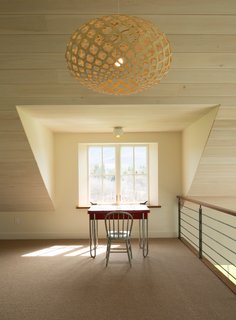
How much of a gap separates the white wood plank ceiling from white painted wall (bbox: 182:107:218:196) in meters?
0.12

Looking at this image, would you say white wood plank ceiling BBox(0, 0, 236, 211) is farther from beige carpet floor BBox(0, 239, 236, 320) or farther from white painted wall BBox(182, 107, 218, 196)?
beige carpet floor BBox(0, 239, 236, 320)

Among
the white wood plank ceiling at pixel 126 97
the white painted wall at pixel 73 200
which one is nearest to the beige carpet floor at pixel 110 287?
the white painted wall at pixel 73 200

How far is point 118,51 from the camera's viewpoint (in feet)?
3.80

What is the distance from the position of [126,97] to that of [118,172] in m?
2.51

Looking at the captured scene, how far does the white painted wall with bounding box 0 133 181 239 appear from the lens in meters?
5.25

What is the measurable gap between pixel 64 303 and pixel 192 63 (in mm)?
2615

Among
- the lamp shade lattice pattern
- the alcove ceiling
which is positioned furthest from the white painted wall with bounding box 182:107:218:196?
the lamp shade lattice pattern

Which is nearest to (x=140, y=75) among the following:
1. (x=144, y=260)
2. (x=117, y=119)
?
(x=117, y=119)

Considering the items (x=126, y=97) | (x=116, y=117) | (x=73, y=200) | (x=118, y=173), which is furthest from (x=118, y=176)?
(x=126, y=97)

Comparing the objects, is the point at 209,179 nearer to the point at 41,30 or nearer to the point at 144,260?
the point at 144,260

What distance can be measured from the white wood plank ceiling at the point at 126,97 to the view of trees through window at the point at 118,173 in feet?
5.39

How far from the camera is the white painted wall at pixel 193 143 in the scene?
3.71 metres

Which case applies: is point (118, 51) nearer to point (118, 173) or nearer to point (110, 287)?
point (110, 287)

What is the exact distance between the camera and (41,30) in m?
2.49
